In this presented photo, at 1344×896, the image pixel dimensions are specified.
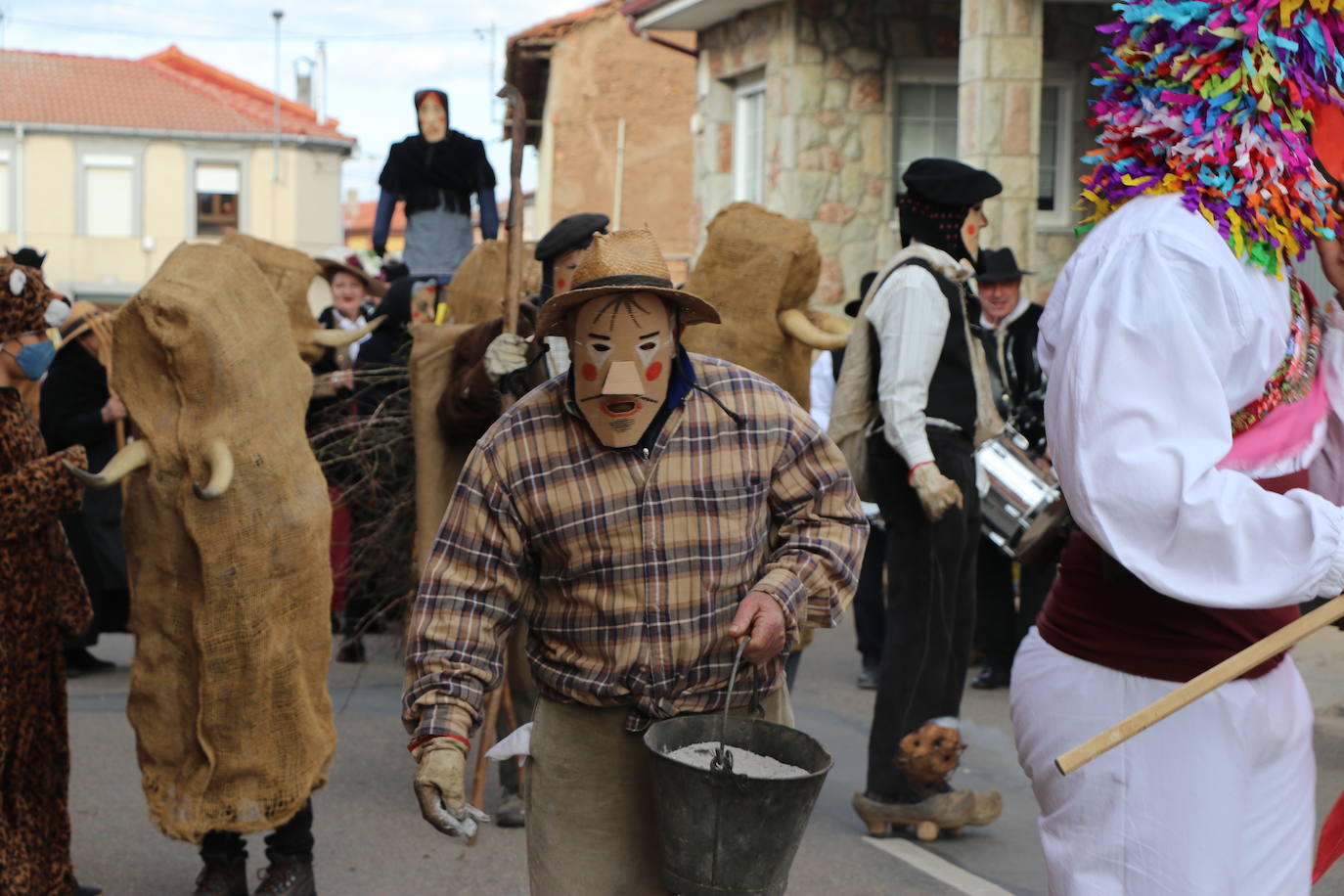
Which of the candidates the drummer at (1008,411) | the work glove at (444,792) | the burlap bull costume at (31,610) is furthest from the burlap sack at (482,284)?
the work glove at (444,792)

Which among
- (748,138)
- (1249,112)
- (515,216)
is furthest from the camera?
(748,138)

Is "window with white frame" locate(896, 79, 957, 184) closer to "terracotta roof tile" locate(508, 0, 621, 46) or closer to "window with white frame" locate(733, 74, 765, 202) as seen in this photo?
"window with white frame" locate(733, 74, 765, 202)

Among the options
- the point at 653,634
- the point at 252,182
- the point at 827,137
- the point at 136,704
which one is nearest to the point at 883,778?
the point at 136,704

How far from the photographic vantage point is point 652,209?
25.8 metres

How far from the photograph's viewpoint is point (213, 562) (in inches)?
182

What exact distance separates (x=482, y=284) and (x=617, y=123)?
1966 centimetres

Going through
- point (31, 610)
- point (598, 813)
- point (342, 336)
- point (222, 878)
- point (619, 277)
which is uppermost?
point (619, 277)

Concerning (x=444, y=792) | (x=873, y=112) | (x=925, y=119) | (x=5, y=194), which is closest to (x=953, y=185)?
(x=444, y=792)

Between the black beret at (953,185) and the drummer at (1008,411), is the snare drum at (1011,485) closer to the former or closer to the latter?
the drummer at (1008,411)

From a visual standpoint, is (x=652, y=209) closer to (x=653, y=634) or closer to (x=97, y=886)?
(x=97, y=886)

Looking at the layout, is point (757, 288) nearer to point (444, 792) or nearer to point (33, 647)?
point (33, 647)

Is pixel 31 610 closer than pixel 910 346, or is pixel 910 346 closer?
pixel 31 610

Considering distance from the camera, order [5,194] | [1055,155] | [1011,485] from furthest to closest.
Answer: [5,194]
[1055,155]
[1011,485]

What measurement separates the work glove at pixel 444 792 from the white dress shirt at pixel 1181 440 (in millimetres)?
1146
